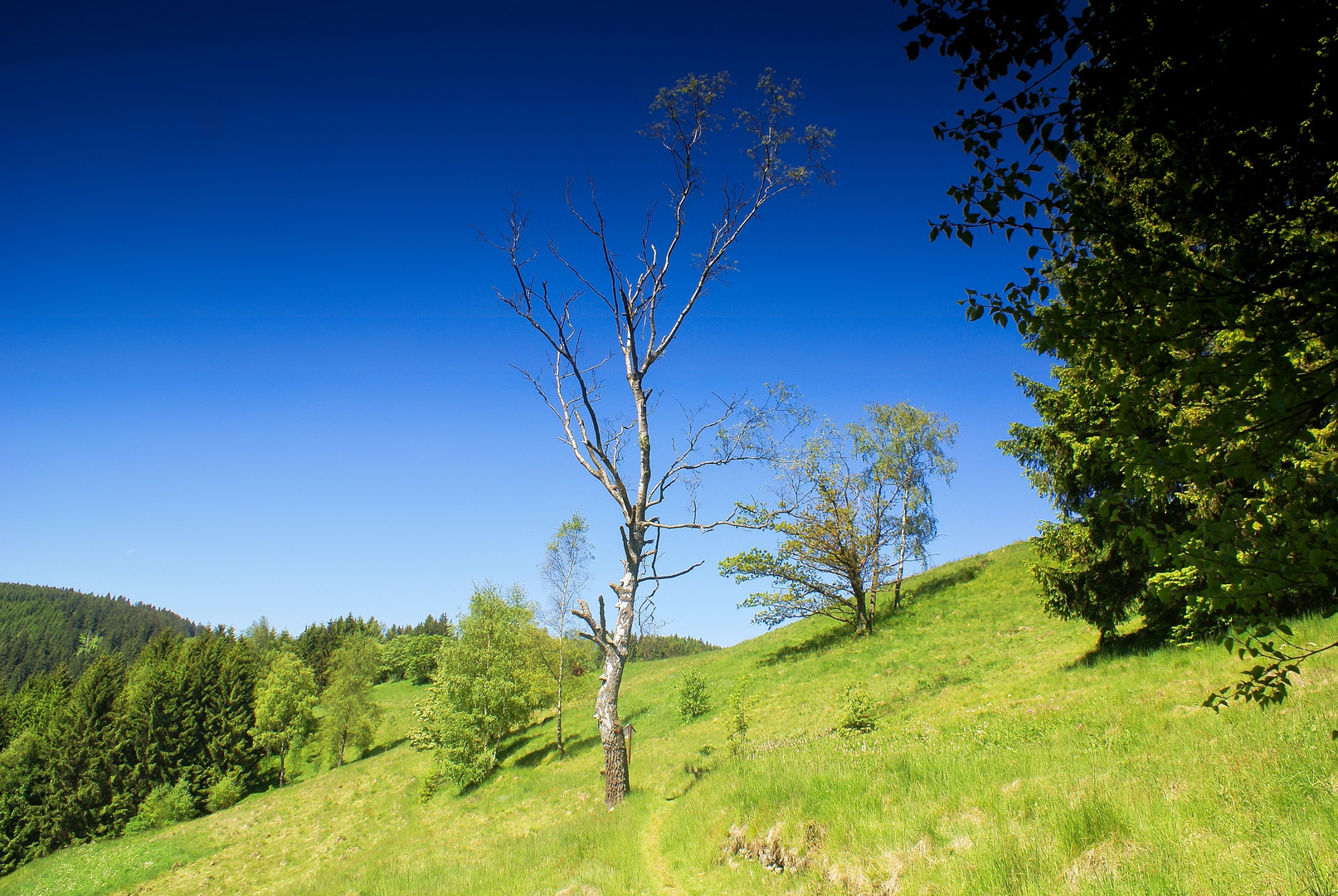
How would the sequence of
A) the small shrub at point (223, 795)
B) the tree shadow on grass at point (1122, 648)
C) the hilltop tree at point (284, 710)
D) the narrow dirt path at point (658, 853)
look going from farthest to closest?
the hilltop tree at point (284, 710) < the small shrub at point (223, 795) < the tree shadow on grass at point (1122, 648) < the narrow dirt path at point (658, 853)

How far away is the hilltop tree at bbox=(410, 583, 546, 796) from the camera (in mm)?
26984

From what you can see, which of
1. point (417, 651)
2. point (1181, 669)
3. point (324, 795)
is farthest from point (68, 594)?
point (1181, 669)

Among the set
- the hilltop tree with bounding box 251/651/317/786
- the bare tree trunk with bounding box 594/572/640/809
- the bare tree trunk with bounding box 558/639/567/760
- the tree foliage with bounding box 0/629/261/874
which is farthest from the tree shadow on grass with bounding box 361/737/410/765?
the bare tree trunk with bounding box 594/572/640/809

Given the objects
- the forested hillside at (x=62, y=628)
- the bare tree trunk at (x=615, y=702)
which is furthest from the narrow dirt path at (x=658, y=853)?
the forested hillside at (x=62, y=628)

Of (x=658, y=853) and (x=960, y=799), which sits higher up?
(x=960, y=799)

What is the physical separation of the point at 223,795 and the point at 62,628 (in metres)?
164

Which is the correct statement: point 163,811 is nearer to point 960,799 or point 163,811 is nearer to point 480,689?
point 480,689

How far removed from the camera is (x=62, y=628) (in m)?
155

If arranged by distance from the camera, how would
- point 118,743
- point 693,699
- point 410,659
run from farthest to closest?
point 410,659 → point 118,743 → point 693,699

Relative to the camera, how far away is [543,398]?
13.7m

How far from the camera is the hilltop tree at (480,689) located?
88.5 feet

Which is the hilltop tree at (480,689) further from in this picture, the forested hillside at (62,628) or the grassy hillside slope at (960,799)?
the forested hillside at (62,628)

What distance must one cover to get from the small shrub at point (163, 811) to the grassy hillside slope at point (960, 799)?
2836cm

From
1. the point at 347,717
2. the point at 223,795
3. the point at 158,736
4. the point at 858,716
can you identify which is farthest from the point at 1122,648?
the point at 158,736
